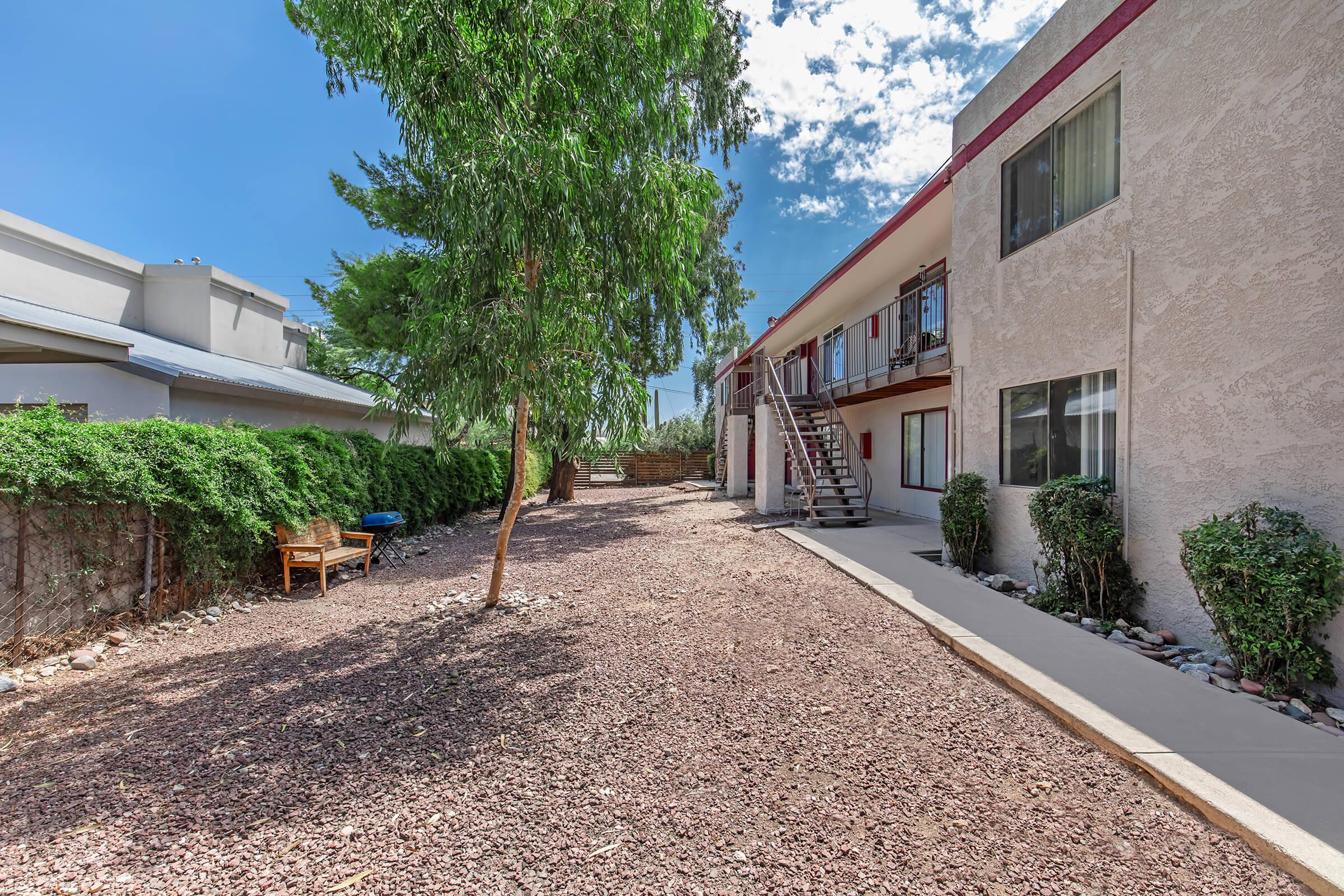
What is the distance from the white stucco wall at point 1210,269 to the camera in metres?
3.38

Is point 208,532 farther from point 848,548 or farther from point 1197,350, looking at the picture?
point 1197,350

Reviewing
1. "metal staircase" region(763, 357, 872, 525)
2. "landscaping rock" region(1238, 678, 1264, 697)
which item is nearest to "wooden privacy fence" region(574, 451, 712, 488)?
"metal staircase" region(763, 357, 872, 525)

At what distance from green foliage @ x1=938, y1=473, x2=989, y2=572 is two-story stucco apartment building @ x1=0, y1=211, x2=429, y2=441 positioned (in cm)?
633

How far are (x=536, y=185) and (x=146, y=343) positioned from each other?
1012cm

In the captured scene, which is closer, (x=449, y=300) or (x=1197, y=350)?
(x=1197, y=350)

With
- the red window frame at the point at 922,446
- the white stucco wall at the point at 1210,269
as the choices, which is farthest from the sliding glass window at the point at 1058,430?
→ the red window frame at the point at 922,446

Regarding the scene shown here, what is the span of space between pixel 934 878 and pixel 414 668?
11.4 ft

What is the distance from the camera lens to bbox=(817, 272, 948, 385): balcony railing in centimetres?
873

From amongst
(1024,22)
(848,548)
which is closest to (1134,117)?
(1024,22)

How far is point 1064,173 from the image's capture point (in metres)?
5.55

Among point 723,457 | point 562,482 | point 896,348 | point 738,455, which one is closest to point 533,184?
point 896,348

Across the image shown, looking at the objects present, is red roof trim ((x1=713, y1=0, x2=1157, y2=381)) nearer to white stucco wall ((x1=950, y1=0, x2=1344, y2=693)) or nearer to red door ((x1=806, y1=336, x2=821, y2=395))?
white stucco wall ((x1=950, y1=0, x2=1344, y2=693))

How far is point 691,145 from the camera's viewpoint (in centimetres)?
1223

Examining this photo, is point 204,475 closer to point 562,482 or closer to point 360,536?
→ point 360,536
